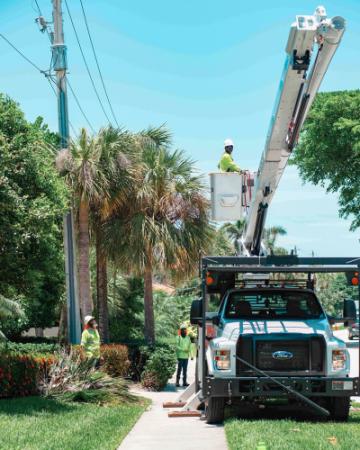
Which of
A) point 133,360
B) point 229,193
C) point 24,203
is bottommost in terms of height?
point 133,360

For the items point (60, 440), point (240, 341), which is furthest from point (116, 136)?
point (60, 440)

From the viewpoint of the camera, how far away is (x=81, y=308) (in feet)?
77.3

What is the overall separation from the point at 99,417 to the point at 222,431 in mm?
2063

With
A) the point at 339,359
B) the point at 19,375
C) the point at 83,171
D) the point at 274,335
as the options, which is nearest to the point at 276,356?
the point at 274,335

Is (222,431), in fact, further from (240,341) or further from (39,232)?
(39,232)

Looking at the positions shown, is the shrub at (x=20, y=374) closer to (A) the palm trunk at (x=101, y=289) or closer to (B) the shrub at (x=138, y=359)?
(B) the shrub at (x=138, y=359)

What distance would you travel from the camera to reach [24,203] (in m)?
13.8

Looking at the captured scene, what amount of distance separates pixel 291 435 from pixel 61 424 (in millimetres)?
3324

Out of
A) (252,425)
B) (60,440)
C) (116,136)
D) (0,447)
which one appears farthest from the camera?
(116,136)

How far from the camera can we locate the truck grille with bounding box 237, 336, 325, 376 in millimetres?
11852

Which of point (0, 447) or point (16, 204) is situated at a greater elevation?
point (16, 204)

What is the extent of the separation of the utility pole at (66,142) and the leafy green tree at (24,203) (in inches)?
172

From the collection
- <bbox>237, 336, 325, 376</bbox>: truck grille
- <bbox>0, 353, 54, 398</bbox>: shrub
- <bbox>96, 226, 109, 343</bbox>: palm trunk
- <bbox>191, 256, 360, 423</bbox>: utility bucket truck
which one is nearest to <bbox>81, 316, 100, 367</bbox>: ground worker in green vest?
<bbox>0, 353, 54, 398</bbox>: shrub

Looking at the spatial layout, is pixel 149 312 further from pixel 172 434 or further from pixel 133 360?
pixel 172 434
